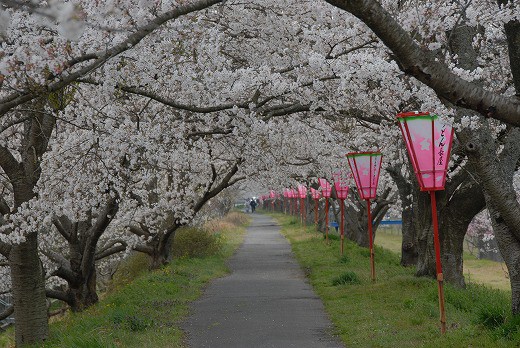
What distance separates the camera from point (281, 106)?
38.8 ft

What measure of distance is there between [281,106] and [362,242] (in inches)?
673

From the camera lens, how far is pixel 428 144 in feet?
30.6

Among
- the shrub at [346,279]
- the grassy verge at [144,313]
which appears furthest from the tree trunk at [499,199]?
the shrub at [346,279]

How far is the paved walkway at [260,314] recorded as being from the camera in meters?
9.99

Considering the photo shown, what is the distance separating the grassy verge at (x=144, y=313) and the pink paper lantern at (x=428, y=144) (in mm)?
3910

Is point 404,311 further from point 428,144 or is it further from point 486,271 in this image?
point 486,271

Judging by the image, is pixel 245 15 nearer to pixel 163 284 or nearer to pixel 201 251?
pixel 163 284

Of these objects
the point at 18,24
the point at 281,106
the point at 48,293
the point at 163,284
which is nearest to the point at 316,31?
the point at 281,106

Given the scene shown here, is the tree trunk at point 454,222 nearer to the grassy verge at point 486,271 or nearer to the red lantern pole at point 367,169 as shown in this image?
the red lantern pole at point 367,169

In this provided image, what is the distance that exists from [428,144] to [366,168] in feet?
21.1

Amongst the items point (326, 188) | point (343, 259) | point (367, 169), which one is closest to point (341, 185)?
point (343, 259)

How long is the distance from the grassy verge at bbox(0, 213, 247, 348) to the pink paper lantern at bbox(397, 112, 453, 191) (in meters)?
3.91

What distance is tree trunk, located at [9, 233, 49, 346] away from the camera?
38.1 ft

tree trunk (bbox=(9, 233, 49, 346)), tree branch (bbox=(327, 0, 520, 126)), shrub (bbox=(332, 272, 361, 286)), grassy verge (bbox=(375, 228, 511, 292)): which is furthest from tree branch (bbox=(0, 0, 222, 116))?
grassy verge (bbox=(375, 228, 511, 292))
